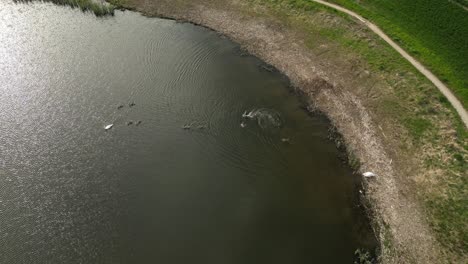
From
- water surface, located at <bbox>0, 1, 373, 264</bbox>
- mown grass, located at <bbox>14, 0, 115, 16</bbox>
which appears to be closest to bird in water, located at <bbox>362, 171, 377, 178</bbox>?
water surface, located at <bbox>0, 1, 373, 264</bbox>

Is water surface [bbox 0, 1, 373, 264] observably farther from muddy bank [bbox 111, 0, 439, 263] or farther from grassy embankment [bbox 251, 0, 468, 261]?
grassy embankment [bbox 251, 0, 468, 261]

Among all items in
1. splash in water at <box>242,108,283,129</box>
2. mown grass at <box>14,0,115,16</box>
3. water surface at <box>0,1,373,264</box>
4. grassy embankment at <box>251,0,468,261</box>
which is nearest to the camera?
water surface at <box>0,1,373,264</box>

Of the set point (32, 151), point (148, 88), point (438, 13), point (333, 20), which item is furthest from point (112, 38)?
point (438, 13)

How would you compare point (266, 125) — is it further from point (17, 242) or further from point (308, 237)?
point (17, 242)

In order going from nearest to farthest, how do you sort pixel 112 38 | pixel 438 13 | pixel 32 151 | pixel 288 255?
pixel 288 255 → pixel 32 151 → pixel 438 13 → pixel 112 38

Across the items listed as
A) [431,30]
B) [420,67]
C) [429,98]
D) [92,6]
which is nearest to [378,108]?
[429,98]

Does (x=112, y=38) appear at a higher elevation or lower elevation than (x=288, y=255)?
higher
